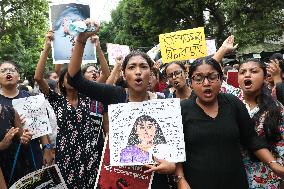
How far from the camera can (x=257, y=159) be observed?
2.99m

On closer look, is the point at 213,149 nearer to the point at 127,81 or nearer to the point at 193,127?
the point at 193,127

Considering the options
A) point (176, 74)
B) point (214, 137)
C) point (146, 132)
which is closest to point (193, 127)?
point (214, 137)

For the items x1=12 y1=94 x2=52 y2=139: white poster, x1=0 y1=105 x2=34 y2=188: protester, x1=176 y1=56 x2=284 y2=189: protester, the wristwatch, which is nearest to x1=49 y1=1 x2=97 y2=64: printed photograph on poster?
x1=12 y1=94 x2=52 y2=139: white poster

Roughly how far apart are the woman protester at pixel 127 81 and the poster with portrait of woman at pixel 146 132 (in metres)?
0.11

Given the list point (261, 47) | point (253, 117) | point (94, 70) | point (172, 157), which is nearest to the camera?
point (172, 157)

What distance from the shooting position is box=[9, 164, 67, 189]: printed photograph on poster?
3.25 m

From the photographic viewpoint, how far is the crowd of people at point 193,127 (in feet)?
8.69

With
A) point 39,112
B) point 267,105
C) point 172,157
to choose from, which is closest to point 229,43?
point 267,105

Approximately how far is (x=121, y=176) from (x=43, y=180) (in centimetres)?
87

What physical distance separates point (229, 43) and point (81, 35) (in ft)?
4.55

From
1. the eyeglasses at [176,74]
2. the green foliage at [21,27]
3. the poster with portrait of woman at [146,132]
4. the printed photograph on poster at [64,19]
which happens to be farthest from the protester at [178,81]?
the green foliage at [21,27]

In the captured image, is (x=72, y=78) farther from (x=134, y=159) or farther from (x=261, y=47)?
(x=261, y=47)

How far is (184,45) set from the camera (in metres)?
6.34

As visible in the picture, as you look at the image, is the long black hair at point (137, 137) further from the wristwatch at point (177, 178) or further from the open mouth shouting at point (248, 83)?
the open mouth shouting at point (248, 83)
